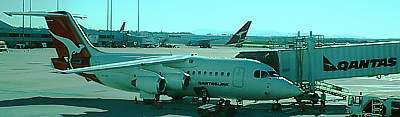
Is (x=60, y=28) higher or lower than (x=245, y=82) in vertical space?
higher

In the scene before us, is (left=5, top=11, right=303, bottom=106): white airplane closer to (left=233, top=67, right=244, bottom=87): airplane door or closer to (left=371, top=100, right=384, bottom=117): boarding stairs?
(left=233, top=67, right=244, bottom=87): airplane door

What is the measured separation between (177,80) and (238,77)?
340 centimetres

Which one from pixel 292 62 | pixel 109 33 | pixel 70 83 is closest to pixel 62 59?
pixel 70 83

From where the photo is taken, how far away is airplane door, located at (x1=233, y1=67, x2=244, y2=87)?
2941 cm

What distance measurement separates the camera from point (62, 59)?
3612 cm

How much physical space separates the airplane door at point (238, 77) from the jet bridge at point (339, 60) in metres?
4.12

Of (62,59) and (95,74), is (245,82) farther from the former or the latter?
(62,59)

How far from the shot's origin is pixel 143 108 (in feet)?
98.2

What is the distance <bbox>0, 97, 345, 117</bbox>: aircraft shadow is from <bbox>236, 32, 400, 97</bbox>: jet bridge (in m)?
2.15

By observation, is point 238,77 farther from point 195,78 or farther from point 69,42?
point 69,42

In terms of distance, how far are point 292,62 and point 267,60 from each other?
59.7 inches

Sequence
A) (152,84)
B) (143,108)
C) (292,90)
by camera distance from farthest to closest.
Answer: (143,108)
(152,84)
(292,90)

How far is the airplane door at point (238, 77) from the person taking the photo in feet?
96.5

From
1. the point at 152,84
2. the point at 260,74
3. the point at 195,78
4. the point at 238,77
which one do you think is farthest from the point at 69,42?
the point at 260,74
